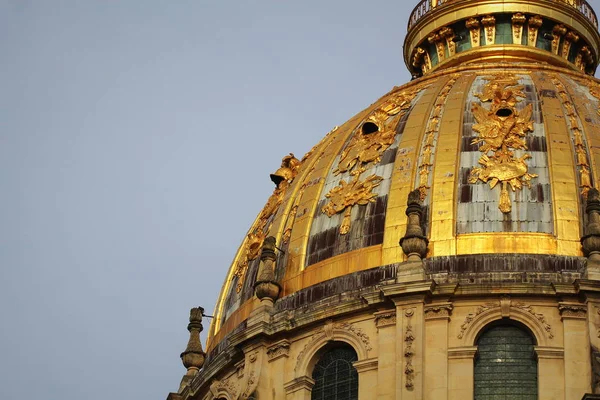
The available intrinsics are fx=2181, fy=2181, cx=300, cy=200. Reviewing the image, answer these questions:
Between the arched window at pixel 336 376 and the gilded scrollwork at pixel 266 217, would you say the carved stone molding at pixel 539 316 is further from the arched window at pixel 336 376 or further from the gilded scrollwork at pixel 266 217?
the gilded scrollwork at pixel 266 217

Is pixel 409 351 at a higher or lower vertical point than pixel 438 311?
lower

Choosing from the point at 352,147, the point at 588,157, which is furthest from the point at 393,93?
the point at 588,157

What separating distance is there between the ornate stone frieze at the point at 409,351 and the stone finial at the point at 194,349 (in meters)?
11.3

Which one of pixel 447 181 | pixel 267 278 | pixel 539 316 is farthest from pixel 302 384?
pixel 447 181

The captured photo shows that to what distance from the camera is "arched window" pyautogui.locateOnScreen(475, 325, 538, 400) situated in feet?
216

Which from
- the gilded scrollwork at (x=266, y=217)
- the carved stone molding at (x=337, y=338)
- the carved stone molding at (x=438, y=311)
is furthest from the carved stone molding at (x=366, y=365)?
the gilded scrollwork at (x=266, y=217)

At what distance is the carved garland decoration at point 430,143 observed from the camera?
70.8 metres

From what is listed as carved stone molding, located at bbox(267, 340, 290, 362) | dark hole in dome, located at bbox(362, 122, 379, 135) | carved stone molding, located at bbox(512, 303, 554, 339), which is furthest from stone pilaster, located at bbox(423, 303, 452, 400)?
dark hole in dome, located at bbox(362, 122, 379, 135)

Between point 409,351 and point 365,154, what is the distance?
10.4 metres

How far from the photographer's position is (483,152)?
7150 centimetres

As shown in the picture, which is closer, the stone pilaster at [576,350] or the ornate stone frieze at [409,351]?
the stone pilaster at [576,350]

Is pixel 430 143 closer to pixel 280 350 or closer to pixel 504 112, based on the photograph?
pixel 504 112

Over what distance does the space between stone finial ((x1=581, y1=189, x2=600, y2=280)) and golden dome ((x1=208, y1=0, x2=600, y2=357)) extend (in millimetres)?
576

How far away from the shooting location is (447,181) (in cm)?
7050
